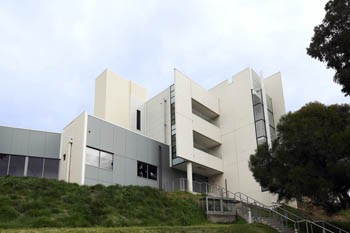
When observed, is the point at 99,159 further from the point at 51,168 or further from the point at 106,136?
the point at 51,168

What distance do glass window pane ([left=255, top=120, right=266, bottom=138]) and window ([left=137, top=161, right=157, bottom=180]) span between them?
9521 millimetres

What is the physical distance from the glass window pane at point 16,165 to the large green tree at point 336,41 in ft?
71.8

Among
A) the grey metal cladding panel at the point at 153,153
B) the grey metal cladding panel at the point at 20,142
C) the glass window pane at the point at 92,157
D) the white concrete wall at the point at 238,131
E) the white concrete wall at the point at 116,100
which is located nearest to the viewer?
the glass window pane at the point at 92,157

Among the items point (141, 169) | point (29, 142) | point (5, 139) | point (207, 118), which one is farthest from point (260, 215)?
point (5, 139)

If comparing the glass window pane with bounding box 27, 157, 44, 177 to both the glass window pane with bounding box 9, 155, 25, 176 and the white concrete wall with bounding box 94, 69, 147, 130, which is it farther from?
the white concrete wall with bounding box 94, 69, 147, 130

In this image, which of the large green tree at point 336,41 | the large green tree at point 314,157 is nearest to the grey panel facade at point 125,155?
the large green tree at point 314,157

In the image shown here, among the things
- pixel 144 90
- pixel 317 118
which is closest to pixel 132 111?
pixel 144 90

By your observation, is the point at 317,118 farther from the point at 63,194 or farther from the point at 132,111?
the point at 132,111


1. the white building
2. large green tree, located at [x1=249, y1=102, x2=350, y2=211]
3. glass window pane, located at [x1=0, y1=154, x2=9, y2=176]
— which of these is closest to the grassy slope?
the white building

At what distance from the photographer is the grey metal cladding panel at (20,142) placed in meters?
27.5

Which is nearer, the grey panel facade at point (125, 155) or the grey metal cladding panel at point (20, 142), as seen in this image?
the grey panel facade at point (125, 155)

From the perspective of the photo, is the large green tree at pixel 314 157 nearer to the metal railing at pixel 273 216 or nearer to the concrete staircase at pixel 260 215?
the metal railing at pixel 273 216

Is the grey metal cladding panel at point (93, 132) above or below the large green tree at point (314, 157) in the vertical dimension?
above

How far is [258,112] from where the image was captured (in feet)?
110
